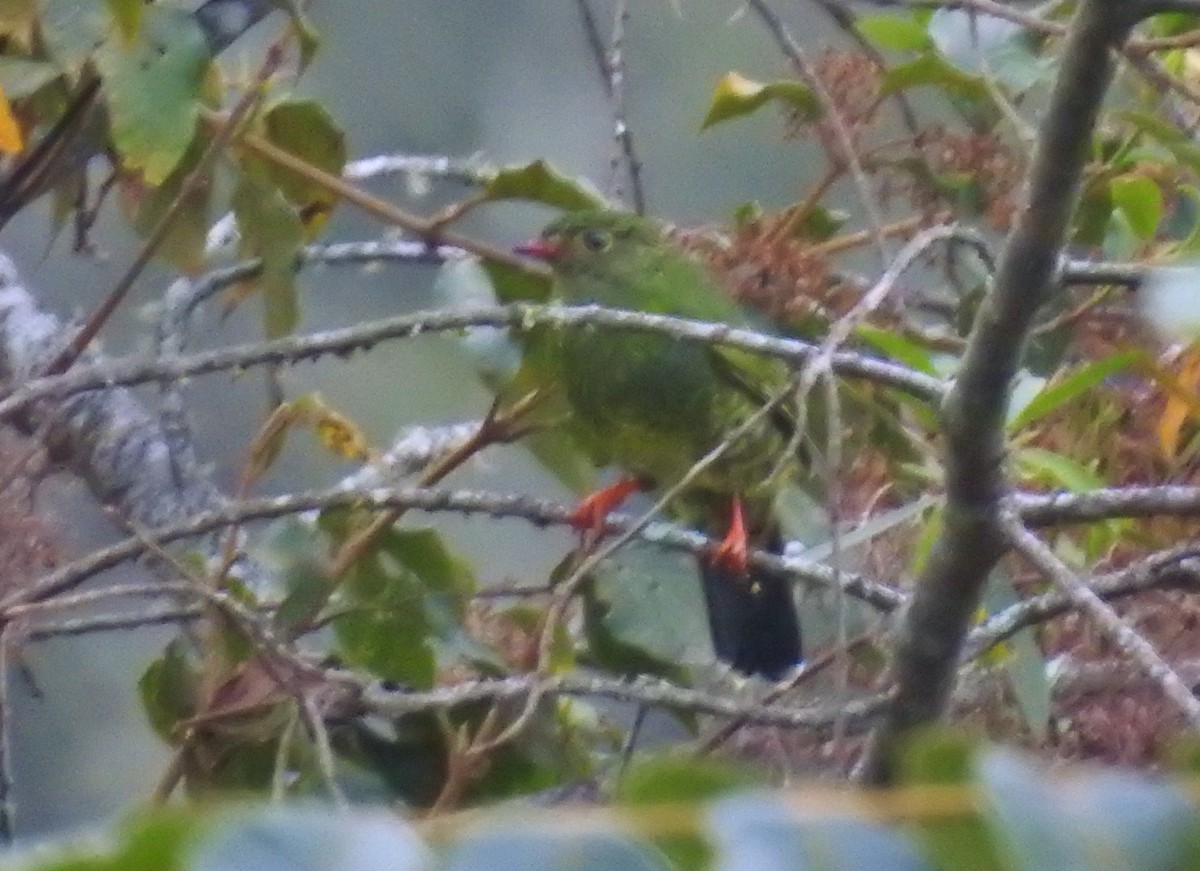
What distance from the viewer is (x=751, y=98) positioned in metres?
1.70

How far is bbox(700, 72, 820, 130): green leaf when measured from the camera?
1.66 meters

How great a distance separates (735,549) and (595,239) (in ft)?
1.92

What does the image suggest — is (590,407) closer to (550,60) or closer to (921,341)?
(921,341)

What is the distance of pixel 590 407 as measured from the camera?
1.85 meters

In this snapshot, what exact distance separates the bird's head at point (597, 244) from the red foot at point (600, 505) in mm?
255

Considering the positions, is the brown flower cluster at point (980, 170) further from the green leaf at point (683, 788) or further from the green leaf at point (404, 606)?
the green leaf at point (683, 788)

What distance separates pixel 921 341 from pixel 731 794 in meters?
1.26

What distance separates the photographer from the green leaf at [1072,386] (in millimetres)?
1184

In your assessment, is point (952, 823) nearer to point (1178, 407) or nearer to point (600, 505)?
point (1178, 407)

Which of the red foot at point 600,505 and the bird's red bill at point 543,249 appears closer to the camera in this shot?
the red foot at point 600,505

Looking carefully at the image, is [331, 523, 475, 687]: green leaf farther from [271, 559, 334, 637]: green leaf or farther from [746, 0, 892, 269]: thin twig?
[746, 0, 892, 269]: thin twig

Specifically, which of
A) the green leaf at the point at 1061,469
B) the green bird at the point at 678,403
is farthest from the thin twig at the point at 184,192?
the green leaf at the point at 1061,469

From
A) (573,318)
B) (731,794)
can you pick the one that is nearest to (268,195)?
(573,318)

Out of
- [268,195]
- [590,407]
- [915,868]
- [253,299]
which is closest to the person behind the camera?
[915,868]
